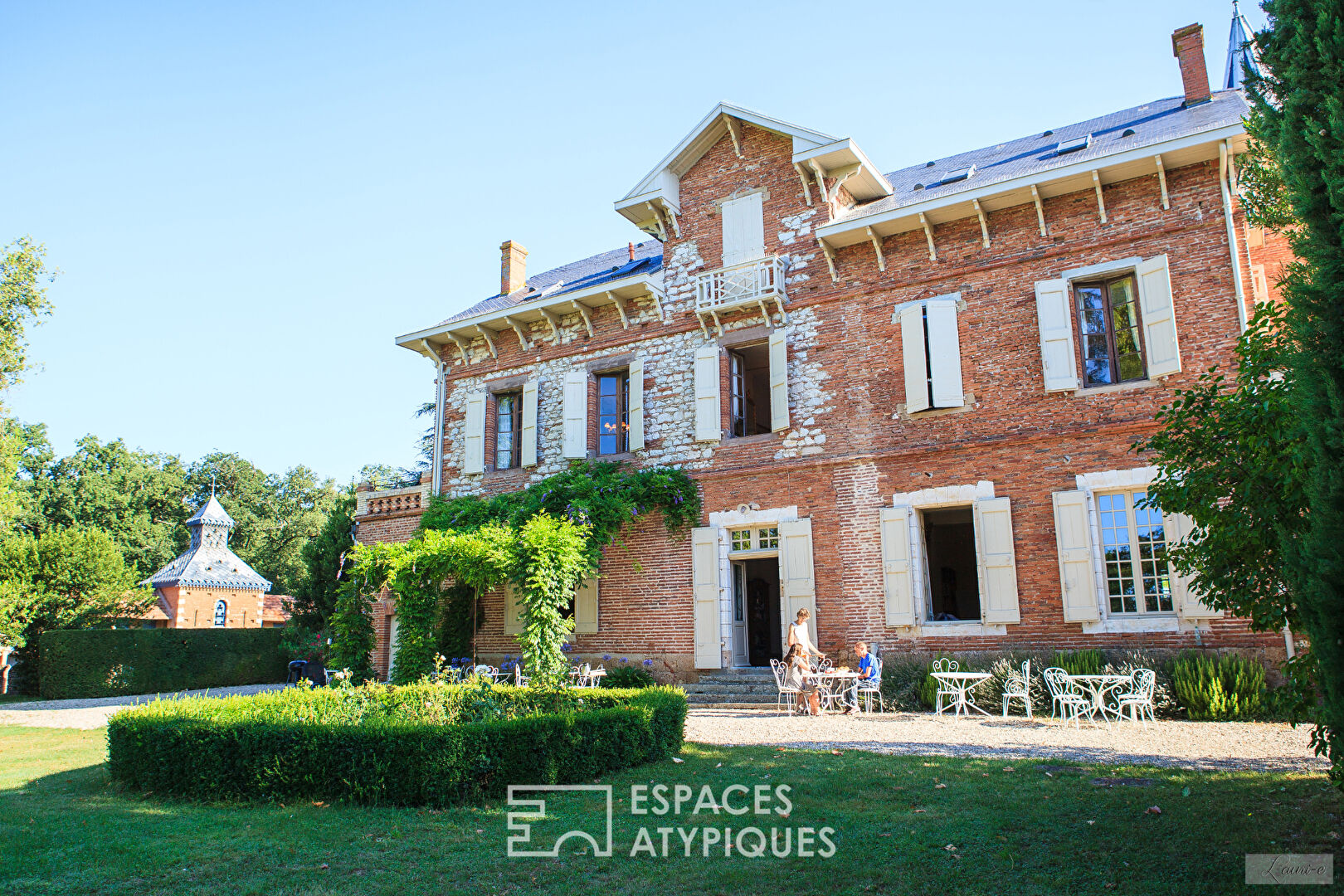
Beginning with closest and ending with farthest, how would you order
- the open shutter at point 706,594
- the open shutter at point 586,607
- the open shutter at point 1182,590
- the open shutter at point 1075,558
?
the open shutter at point 1182,590
the open shutter at point 1075,558
the open shutter at point 706,594
the open shutter at point 586,607

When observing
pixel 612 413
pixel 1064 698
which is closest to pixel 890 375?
pixel 1064 698

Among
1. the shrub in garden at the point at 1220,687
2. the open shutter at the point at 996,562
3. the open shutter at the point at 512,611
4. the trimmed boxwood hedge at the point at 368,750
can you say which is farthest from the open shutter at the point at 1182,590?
the open shutter at the point at 512,611

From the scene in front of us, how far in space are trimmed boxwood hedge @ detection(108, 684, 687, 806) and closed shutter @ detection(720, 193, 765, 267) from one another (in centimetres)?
981

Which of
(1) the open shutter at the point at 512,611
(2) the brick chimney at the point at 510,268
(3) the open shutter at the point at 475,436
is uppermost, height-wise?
(2) the brick chimney at the point at 510,268

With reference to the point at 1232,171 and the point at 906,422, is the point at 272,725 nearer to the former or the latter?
the point at 906,422

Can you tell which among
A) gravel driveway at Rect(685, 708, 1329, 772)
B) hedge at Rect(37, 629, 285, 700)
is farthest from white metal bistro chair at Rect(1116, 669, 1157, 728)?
hedge at Rect(37, 629, 285, 700)

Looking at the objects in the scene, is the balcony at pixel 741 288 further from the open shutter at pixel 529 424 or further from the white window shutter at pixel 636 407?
the open shutter at pixel 529 424

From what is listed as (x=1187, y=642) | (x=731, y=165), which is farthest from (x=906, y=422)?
(x=731, y=165)

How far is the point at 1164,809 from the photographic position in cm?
564

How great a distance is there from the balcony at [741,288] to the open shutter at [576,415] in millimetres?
2912

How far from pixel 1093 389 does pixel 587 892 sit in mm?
10961

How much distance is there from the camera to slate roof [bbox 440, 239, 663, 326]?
1820cm

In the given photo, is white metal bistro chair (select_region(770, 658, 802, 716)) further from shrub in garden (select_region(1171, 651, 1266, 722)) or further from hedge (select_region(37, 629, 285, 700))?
hedge (select_region(37, 629, 285, 700))

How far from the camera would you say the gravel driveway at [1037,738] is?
7711 millimetres
